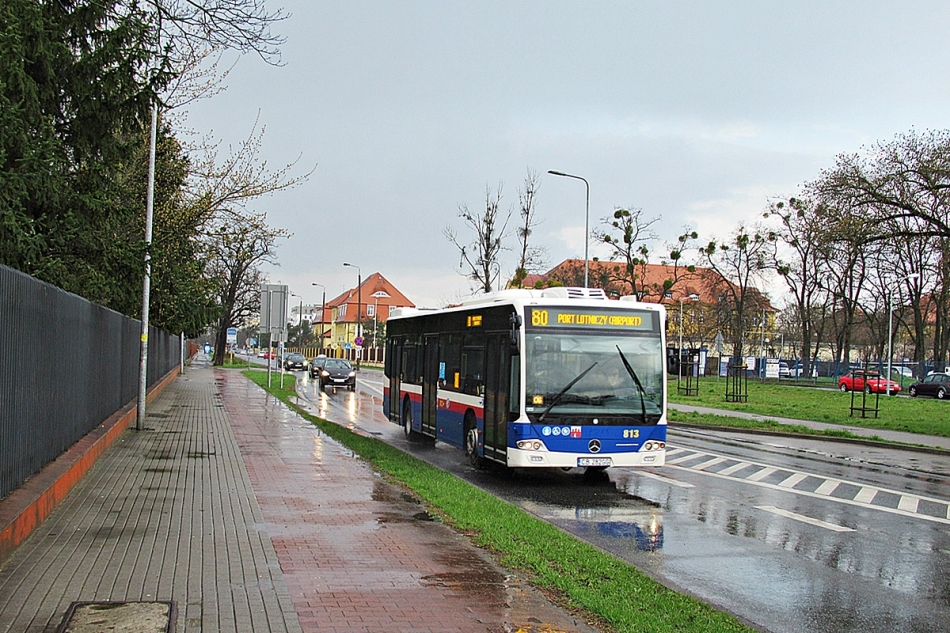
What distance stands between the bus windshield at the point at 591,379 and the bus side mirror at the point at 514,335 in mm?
186

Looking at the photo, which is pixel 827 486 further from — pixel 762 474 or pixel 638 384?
pixel 638 384

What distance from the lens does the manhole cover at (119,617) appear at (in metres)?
5.50

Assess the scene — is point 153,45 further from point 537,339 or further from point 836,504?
point 836,504

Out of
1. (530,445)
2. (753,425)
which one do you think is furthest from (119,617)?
(753,425)

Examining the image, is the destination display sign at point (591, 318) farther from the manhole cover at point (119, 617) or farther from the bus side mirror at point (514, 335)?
the manhole cover at point (119, 617)

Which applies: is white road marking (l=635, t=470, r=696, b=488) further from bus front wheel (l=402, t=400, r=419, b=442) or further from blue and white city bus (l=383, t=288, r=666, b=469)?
bus front wheel (l=402, t=400, r=419, b=442)

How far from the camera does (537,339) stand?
1378 cm

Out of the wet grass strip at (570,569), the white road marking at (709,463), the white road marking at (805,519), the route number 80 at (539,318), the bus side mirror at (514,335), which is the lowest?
the white road marking at (709,463)

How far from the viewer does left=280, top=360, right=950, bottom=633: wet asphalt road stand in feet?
24.3

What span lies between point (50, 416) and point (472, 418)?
7.31 m

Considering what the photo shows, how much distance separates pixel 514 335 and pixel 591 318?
4.32ft

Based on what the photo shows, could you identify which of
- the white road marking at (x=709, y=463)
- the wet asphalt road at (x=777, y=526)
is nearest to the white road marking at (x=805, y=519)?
the wet asphalt road at (x=777, y=526)

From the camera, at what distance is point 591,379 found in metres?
13.7

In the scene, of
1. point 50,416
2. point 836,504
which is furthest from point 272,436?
point 836,504
